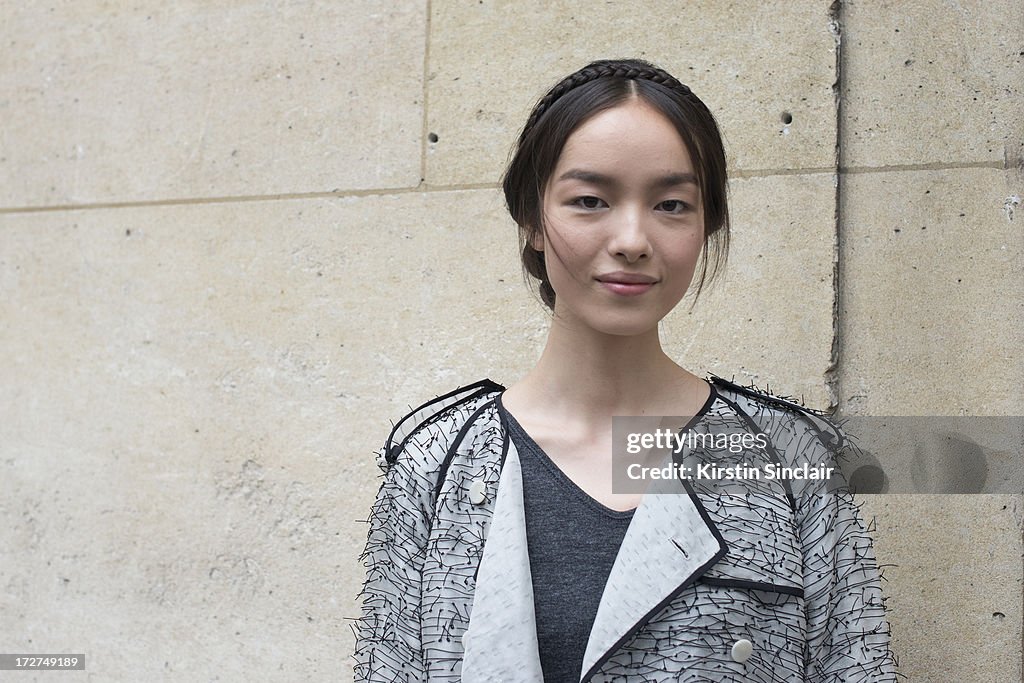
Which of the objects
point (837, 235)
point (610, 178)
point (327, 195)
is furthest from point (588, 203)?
point (327, 195)

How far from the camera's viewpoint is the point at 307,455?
2865 millimetres

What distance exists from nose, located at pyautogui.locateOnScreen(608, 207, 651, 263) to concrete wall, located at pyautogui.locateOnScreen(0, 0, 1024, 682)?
3.23 feet

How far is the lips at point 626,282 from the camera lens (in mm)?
1613

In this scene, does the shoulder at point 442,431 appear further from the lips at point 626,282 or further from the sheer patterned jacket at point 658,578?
the lips at point 626,282

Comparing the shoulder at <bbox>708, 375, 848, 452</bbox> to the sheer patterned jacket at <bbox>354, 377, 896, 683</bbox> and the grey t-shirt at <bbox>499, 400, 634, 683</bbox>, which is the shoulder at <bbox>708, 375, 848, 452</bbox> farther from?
the grey t-shirt at <bbox>499, 400, 634, 683</bbox>

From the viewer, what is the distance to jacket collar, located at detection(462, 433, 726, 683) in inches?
61.9

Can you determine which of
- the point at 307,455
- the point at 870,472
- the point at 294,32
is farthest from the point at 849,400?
the point at 294,32

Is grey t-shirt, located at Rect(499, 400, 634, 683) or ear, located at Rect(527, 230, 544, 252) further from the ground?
ear, located at Rect(527, 230, 544, 252)

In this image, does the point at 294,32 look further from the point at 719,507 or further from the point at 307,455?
the point at 719,507

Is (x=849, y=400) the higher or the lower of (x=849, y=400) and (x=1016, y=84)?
the lower

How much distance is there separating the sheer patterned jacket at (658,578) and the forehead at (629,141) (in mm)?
420

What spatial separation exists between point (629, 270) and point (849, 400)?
1.06 m

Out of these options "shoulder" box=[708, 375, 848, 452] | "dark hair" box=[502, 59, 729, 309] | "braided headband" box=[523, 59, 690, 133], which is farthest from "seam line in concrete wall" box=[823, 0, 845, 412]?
"braided headband" box=[523, 59, 690, 133]

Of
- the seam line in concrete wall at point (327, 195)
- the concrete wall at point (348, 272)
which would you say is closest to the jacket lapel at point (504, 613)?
the concrete wall at point (348, 272)
